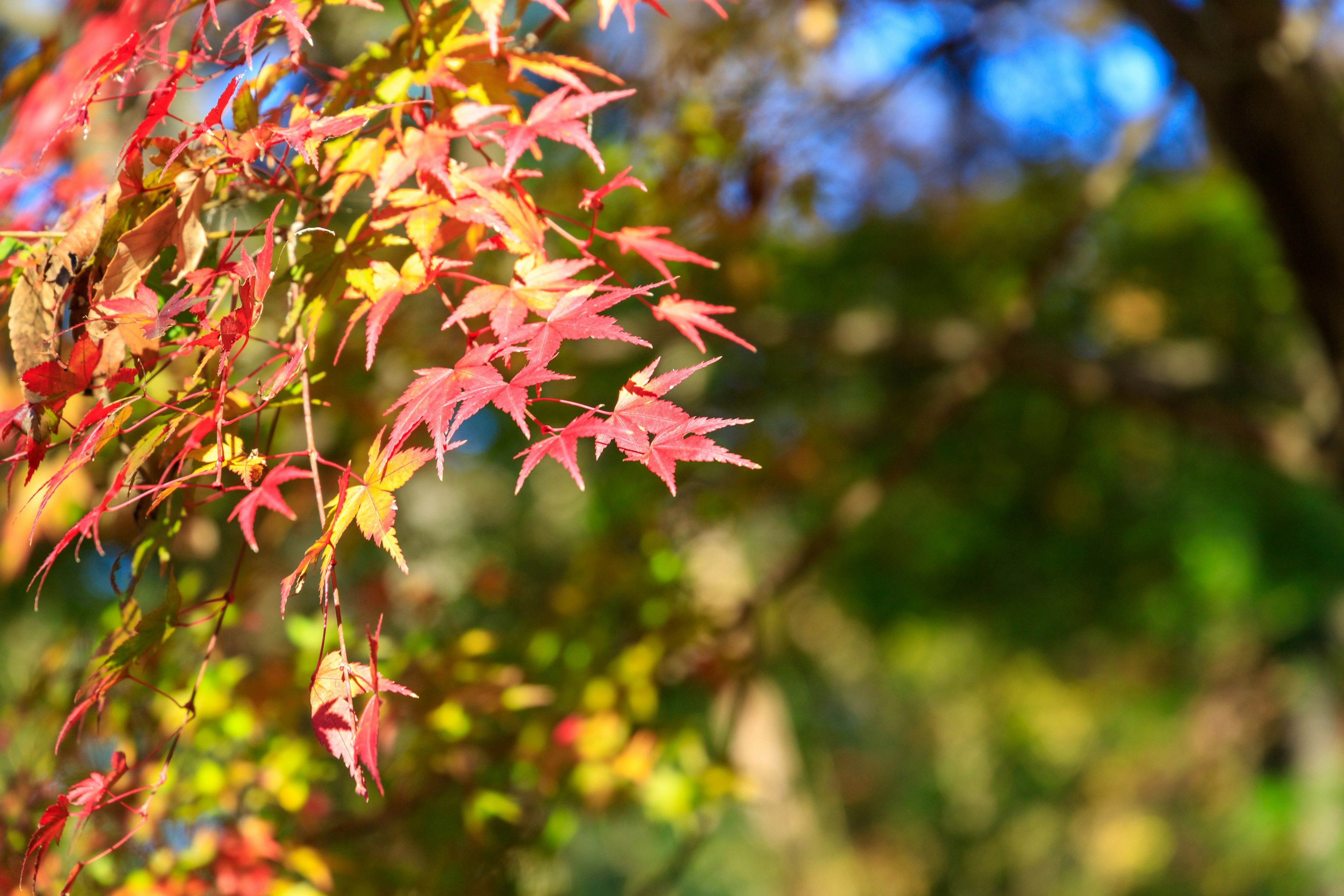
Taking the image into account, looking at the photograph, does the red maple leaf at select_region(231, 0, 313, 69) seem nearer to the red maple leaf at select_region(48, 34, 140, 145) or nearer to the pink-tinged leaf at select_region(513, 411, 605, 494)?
the red maple leaf at select_region(48, 34, 140, 145)

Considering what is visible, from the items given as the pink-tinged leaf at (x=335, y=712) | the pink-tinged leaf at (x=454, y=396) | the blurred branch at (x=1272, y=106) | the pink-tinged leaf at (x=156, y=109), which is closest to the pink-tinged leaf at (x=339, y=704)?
the pink-tinged leaf at (x=335, y=712)

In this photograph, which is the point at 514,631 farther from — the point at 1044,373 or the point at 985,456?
the point at 985,456

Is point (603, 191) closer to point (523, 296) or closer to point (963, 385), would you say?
point (523, 296)

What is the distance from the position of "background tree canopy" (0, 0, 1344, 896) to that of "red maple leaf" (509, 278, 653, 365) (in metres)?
0.32

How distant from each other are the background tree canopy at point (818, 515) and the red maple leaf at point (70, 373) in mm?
129

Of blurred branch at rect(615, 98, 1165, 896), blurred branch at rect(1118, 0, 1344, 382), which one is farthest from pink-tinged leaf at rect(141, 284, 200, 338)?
blurred branch at rect(1118, 0, 1344, 382)

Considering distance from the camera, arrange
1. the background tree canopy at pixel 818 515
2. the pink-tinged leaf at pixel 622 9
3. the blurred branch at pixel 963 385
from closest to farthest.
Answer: the pink-tinged leaf at pixel 622 9
the background tree canopy at pixel 818 515
the blurred branch at pixel 963 385

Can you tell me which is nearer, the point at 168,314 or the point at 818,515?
the point at 168,314

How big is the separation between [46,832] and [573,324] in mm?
509

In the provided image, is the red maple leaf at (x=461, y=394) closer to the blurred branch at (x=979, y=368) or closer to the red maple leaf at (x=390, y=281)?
the red maple leaf at (x=390, y=281)

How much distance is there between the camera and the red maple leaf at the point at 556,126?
54 centimetres

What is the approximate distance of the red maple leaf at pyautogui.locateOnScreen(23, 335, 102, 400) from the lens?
54 centimetres

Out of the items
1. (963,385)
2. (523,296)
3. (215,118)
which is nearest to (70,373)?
(215,118)

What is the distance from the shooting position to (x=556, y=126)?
56cm
